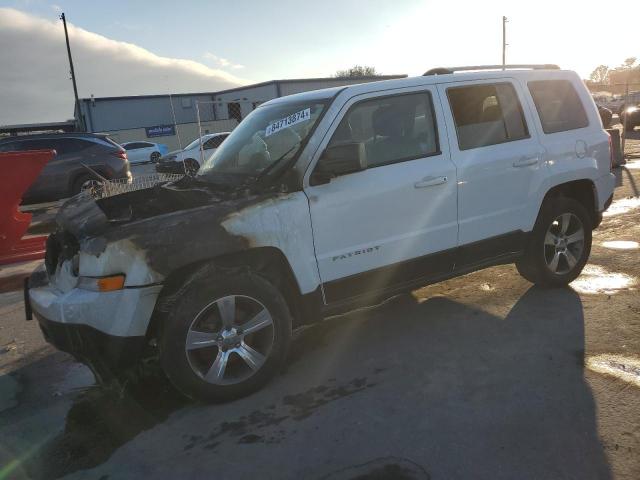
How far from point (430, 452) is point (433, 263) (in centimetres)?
162

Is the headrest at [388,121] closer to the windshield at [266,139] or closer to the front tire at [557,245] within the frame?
the windshield at [266,139]

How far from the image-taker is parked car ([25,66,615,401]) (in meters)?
2.98

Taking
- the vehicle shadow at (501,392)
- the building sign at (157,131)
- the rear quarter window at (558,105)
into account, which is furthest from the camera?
the building sign at (157,131)

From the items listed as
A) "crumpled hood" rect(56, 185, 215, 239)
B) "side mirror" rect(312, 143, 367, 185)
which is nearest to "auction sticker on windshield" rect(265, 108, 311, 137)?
"side mirror" rect(312, 143, 367, 185)

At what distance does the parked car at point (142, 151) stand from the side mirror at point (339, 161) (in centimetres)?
2899

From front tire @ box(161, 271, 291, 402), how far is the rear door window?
6.56ft

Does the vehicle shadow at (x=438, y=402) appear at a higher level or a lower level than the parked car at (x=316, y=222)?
lower

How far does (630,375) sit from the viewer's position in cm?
319

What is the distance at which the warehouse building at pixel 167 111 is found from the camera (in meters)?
41.3

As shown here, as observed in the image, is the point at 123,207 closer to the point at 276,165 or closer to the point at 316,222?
the point at 276,165

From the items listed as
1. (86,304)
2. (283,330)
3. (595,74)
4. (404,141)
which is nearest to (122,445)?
(86,304)

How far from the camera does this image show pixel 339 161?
3311mm

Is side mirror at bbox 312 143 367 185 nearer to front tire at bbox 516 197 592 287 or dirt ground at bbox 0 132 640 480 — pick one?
dirt ground at bbox 0 132 640 480

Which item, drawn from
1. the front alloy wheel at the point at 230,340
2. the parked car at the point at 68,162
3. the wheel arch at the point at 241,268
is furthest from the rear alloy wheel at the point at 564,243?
the parked car at the point at 68,162
